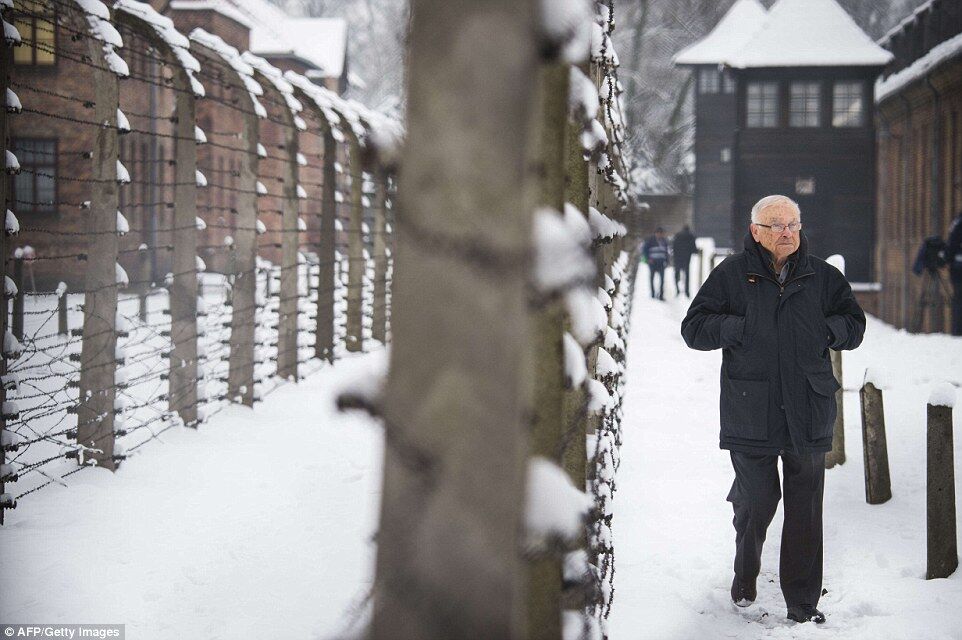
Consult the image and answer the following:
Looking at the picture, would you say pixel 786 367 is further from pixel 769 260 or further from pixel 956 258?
pixel 956 258

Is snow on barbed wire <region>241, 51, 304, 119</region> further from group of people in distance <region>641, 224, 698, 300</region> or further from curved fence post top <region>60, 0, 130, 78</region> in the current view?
group of people in distance <region>641, 224, 698, 300</region>

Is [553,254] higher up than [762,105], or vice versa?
[762,105]

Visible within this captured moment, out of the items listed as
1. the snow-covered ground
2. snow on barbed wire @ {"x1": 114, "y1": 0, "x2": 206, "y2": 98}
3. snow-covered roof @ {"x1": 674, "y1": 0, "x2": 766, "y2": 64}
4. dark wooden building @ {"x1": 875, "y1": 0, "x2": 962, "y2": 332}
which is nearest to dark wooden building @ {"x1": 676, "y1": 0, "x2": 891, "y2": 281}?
dark wooden building @ {"x1": 875, "y1": 0, "x2": 962, "y2": 332}

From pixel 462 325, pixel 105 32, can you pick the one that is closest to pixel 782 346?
pixel 462 325

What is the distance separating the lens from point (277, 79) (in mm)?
8125

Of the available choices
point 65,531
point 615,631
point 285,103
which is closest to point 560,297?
point 615,631

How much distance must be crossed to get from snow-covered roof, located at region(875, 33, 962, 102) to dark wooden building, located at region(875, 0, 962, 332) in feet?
0.07

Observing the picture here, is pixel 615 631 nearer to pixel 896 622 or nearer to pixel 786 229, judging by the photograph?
pixel 896 622

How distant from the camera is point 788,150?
1069 inches

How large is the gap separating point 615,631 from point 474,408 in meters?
3.02

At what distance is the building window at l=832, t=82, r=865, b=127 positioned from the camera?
2672 cm

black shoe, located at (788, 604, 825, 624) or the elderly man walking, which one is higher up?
the elderly man walking

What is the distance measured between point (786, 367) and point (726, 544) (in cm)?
152

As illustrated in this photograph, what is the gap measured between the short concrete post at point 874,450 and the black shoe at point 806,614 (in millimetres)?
2002
